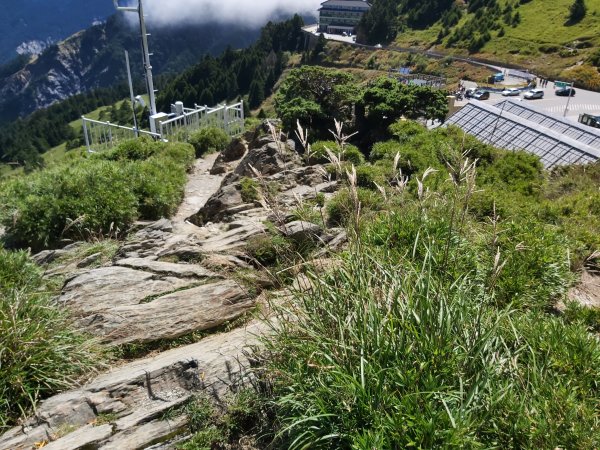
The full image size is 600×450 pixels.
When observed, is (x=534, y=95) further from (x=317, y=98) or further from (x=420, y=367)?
(x=420, y=367)

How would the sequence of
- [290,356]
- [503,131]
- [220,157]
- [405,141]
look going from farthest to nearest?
1. [503,131]
2. [220,157]
3. [405,141]
4. [290,356]

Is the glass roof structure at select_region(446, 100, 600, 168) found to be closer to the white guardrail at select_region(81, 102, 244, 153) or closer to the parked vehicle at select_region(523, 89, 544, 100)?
the white guardrail at select_region(81, 102, 244, 153)

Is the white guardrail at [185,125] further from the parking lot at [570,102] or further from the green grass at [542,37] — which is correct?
the green grass at [542,37]

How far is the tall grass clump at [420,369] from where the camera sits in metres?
2.69

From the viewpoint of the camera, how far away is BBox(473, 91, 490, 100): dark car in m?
51.1

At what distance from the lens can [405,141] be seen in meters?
14.5

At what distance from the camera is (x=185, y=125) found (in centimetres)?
2050

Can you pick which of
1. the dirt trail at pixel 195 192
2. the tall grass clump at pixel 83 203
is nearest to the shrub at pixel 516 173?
the dirt trail at pixel 195 192

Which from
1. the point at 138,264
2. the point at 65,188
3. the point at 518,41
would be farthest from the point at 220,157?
the point at 518,41

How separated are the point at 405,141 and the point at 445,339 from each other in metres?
12.2

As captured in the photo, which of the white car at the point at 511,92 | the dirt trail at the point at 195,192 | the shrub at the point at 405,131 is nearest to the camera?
the dirt trail at the point at 195,192

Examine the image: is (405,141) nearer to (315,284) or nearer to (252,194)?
(252,194)

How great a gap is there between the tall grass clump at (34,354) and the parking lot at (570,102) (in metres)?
46.6

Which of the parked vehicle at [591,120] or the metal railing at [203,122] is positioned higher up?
the metal railing at [203,122]
